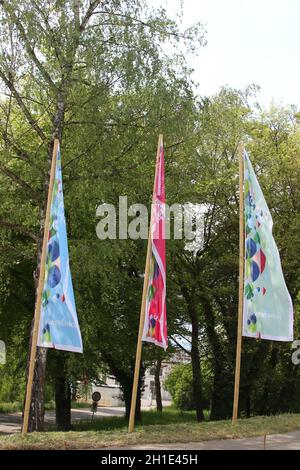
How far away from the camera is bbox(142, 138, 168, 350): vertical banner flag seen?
12.7 metres

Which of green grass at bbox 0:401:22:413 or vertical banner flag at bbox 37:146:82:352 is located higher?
vertical banner flag at bbox 37:146:82:352

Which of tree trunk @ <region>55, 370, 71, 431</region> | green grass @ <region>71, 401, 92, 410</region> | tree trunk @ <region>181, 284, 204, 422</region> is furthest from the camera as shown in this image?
green grass @ <region>71, 401, 92, 410</region>

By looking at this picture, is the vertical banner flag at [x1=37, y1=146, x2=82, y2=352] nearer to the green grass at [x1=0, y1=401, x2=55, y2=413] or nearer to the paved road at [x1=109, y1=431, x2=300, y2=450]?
the paved road at [x1=109, y1=431, x2=300, y2=450]

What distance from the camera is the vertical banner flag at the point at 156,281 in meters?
12.7

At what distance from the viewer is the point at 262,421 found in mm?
14344

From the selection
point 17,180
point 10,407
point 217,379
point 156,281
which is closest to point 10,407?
point 10,407

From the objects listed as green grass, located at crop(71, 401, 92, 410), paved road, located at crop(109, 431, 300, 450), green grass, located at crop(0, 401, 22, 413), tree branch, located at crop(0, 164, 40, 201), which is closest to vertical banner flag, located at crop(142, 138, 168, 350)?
paved road, located at crop(109, 431, 300, 450)

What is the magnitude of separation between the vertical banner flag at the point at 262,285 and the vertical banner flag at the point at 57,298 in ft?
12.2

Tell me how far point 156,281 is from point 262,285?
2.32 m

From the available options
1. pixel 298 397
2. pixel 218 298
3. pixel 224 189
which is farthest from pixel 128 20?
pixel 298 397

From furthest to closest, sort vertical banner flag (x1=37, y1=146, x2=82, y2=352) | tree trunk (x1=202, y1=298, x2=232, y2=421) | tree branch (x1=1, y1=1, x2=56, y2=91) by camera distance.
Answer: tree trunk (x1=202, y1=298, x2=232, y2=421)
tree branch (x1=1, y1=1, x2=56, y2=91)
vertical banner flag (x1=37, y1=146, x2=82, y2=352)

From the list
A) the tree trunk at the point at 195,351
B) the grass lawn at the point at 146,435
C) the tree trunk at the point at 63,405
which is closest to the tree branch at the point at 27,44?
the grass lawn at the point at 146,435

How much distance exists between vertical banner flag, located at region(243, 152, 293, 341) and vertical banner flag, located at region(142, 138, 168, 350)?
180 centimetres
